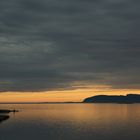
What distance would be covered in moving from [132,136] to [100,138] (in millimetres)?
8247

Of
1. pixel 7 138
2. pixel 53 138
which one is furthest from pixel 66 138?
pixel 7 138

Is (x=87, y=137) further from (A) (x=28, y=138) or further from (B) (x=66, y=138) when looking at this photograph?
(A) (x=28, y=138)

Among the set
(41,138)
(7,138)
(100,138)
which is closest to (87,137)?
(100,138)

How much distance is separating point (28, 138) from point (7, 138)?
4.56 m

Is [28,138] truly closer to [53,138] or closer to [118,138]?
[53,138]

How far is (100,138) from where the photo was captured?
228ft

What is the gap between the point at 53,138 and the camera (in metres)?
71.9

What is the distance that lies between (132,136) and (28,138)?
22.3m

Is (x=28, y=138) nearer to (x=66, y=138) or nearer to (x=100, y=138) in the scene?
(x=66, y=138)

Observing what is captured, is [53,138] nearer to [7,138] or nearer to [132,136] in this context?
[7,138]

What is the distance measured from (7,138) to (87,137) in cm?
1708

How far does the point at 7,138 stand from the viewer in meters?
72.8

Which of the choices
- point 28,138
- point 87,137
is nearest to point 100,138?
point 87,137

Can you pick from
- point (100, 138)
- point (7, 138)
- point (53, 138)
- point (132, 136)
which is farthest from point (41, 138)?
point (132, 136)
